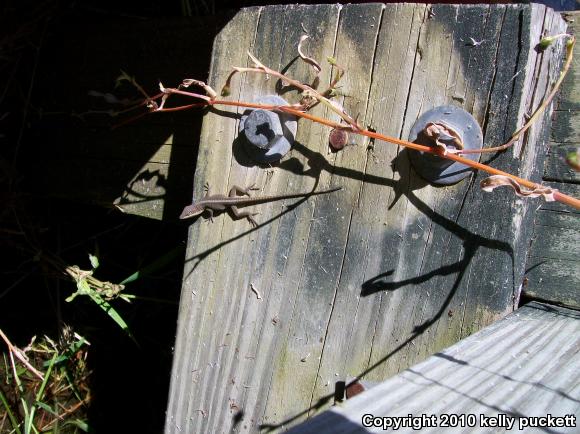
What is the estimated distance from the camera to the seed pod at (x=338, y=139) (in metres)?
1.92

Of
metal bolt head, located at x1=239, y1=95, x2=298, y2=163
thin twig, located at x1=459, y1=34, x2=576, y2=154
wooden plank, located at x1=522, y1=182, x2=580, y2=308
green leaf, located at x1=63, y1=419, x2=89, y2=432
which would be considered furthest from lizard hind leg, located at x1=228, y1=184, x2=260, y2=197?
green leaf, located at x1=63, y1=419, x2=89, y2=432

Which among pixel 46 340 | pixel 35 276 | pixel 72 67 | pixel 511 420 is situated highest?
→ pixel 72 67

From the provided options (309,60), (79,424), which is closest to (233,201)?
(309,60)

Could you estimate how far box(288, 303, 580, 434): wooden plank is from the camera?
113cm

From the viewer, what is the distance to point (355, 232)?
1.93m

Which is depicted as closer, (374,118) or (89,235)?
(374,118)

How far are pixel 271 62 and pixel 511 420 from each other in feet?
4.78

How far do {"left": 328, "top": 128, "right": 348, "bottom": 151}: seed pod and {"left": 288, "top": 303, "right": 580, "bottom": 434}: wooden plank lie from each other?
0.76 meters

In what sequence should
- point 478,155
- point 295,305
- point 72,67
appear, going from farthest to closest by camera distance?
point 72,67, point 295,305, point 478,155

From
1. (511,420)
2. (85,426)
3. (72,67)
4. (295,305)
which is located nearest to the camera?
(511,420)

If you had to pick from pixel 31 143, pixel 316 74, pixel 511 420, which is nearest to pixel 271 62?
pixel 316 74

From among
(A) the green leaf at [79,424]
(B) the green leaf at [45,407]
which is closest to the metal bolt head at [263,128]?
(B) the green leaf at [45,407]

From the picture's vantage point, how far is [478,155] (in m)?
1.72

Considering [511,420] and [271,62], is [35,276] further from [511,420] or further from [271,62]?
[511,420]
